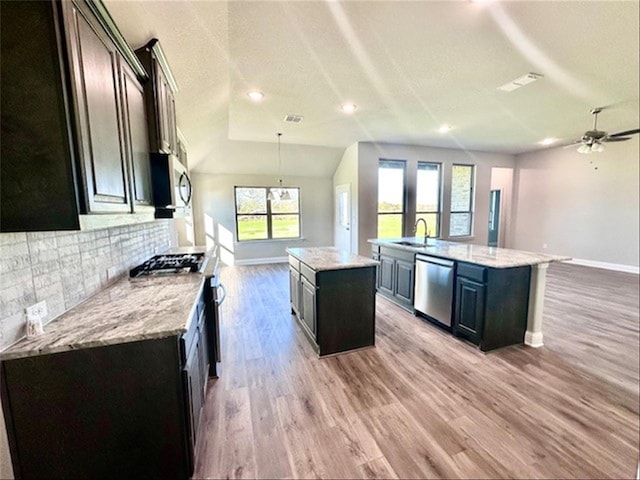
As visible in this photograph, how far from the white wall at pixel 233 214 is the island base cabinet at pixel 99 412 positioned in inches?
228

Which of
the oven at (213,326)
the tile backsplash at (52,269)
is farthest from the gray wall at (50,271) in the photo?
the oven at (213,326)

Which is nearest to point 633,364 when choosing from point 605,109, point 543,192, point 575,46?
point 575,46

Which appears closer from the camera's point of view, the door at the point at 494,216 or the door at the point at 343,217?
the door at the point at 343,217

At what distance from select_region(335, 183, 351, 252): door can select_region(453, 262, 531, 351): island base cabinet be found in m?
3.55

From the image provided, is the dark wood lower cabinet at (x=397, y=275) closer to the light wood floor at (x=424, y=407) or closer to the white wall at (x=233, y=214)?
the light wood floor at (x=424, y=407)

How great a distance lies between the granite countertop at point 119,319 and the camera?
1185mm

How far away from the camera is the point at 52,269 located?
56.9 inches

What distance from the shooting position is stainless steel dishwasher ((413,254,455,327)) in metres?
3.15

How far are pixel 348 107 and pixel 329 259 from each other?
7.50ft

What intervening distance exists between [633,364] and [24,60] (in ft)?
14.9

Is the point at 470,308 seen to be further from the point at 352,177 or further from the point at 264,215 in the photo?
the point at 264,215

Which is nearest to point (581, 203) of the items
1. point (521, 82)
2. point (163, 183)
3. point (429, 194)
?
point (429, 194)

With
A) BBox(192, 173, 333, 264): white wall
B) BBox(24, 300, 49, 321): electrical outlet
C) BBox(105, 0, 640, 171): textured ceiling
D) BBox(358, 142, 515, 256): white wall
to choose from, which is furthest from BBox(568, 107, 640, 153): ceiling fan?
BBox(24, 300, 49, 321): electrical outlet

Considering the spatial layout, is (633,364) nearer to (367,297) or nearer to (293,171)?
(367,297)
